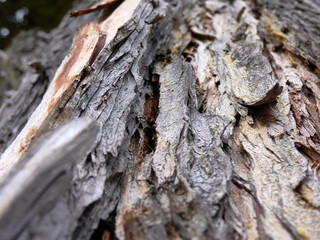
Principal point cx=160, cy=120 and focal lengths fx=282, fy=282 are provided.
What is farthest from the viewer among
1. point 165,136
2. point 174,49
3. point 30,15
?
point 30,15

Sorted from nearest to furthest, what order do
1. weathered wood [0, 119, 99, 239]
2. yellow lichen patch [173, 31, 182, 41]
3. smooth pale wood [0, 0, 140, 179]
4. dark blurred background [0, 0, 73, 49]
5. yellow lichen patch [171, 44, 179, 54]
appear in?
weathered wood [0, 119, 99, 239], smooth pale wood [0, 0, 140, 179], yellow lichen patch [171, 44, 179, 54], yellow lichen patch [173, 31, 182, 41], dark blurred background [0, 0, 73, 49]

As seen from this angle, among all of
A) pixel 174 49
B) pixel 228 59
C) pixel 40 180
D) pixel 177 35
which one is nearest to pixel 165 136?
pixel 40 180

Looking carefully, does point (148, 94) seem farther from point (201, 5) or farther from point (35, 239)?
point (201, 5)

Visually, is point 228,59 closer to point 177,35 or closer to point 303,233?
point 177,35

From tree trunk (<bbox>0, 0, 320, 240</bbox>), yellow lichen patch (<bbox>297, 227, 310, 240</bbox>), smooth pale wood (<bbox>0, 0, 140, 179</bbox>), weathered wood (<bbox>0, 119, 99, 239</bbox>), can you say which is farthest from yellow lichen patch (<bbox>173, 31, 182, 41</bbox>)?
yellow lichen patch (<bbox>297, 227, 310, 240</bbox>)

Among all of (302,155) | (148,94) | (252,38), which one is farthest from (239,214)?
(252,38)

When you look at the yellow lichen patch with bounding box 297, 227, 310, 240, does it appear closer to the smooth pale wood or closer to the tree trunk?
the tree trunk

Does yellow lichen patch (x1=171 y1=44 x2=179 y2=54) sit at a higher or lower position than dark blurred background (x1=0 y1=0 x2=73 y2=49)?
higher

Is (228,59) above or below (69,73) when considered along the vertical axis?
below
